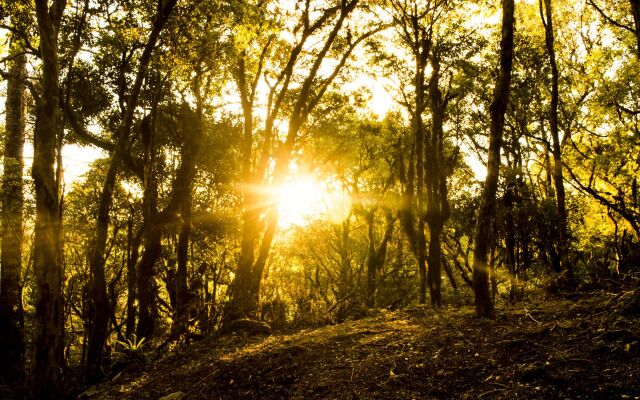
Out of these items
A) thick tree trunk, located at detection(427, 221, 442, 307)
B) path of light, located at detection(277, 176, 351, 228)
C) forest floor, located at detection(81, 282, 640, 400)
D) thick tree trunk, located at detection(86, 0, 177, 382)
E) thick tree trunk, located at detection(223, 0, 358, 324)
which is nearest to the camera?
forest floor, located at detection(81, 282, 640, 400)

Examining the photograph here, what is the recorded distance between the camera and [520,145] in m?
22.4

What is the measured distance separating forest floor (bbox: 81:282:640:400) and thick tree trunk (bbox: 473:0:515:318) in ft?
1.67

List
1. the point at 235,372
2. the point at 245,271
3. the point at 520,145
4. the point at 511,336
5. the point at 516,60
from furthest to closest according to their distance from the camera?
the point at 520,145 → the point at 516,60 → the point at 245,271 → the point at 235,372 → the point at 511,336

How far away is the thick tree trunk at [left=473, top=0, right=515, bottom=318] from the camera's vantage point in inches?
261

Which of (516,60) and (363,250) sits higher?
(516,60)

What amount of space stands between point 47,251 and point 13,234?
295 inches

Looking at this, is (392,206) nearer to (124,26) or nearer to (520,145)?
(520,145)

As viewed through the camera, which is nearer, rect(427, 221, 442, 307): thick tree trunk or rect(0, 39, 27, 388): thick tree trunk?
rect(0, 39, 27, 388): thick tree trunk

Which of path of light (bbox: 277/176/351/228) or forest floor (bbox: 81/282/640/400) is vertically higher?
path of light (bbox: 277/176/351/228)

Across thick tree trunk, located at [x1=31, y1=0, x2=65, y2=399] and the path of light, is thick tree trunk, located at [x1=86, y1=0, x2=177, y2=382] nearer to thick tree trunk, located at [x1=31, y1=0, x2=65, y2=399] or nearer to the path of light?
thick tree trunk, located at [x1=31, y1=0, x2=65, y2=399]

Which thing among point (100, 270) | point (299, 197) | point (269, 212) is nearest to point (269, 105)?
point (269, 212)

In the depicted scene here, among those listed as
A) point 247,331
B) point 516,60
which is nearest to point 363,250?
point 516,60

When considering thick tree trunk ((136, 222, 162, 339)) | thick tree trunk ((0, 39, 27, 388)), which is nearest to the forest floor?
thick tree trunk ((0, 39, 27, 388))

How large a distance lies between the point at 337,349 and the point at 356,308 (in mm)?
5567
